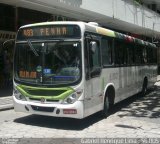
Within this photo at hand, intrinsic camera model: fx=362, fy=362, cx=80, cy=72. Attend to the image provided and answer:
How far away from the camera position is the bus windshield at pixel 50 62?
29.7 ft

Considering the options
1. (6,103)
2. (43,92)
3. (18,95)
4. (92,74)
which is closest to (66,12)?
(6,103)

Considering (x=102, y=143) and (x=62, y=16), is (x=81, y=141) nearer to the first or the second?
(x=102, y=143)

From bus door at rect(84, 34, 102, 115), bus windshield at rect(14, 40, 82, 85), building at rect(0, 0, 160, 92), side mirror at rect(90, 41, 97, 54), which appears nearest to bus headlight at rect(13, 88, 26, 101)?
bus windshield at rect(14, 40, 82, 85)


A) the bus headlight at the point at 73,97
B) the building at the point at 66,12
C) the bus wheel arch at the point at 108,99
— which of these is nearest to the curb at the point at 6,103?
the bus wheel arch at the point at 108,99

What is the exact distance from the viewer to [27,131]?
28.6ft

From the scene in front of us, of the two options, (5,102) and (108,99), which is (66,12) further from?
(108,99)

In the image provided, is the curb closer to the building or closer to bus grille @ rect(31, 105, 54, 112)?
bus grille @ rect(31, 105, 54, 112)

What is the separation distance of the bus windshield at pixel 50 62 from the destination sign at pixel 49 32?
169 mm

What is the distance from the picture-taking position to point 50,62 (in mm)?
9234

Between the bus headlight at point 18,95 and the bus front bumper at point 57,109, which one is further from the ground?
the bus headlight at point 18,95

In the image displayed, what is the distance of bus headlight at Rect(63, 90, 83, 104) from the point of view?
8922 mm

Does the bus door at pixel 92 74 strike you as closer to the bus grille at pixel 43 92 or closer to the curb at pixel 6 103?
the bus grille at pixel 43 92

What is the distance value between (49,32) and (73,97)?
182 centimetres

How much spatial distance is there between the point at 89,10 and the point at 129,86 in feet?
23.1
